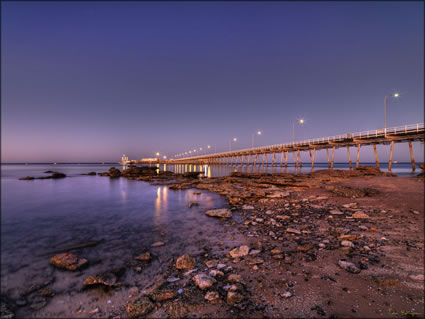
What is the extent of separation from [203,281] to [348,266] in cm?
326

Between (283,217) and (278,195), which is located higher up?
(278,195)

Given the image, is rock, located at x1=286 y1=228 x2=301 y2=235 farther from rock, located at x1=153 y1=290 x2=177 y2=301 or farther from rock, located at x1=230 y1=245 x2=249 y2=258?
rock, located at x1=153 y1=290 x2=177 y2=301

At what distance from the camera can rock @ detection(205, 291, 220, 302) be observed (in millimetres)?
3512

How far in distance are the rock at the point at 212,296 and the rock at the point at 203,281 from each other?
210mm

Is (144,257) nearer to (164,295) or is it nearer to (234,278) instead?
(164,295)

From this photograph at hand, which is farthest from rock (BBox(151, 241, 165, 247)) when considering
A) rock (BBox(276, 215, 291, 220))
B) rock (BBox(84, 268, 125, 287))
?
rock (BBox(276, 215, 291, 220))

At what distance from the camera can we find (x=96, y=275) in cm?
492

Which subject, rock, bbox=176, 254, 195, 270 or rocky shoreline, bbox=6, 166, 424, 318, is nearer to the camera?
rocky shoreline, bbox=6, 166, 424, 318

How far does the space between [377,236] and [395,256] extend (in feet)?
4.99

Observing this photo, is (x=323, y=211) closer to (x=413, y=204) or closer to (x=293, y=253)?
(x=413, y=204)

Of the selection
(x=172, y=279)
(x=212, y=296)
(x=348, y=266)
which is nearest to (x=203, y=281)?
(x=212, y=296)

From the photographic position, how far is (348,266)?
165 inches

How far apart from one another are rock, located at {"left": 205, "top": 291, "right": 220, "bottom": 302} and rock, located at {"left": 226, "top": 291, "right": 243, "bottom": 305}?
0.74 ft

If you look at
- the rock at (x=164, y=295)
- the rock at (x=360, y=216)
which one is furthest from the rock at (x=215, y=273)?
the rock at (x=360, y=216)
